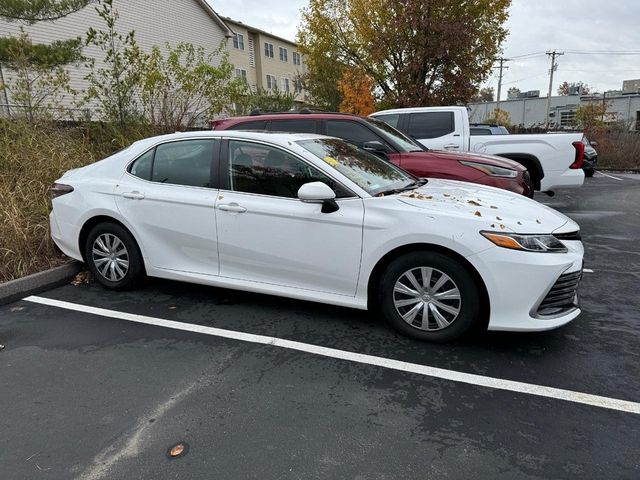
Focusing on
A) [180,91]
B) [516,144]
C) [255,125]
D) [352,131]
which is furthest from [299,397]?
[180,91]

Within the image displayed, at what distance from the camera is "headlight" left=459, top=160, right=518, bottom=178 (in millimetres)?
6161

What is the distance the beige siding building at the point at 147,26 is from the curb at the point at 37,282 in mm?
15987

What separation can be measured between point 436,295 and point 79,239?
144 inches

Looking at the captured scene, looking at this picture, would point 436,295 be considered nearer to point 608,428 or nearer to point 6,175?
point 608,428

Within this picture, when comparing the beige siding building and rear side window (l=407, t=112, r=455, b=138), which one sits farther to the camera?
the beige siding building

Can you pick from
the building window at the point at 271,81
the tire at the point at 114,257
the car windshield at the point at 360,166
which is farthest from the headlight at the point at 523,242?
the building window at the point at 271,81

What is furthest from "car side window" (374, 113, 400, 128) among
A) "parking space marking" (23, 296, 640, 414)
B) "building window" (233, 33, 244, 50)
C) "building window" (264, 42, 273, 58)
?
"building window" (264, 42, 273, 58)

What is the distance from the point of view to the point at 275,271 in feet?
13.3

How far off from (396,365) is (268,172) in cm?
192

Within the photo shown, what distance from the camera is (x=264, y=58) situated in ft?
136

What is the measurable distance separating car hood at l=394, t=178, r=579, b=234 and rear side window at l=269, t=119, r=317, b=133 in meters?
3.23

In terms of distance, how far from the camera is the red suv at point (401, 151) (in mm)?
6156

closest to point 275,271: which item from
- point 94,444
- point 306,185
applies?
point 306,185

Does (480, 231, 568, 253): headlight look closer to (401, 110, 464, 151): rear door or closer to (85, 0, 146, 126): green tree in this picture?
(401, 110, 464, 151): rear door
